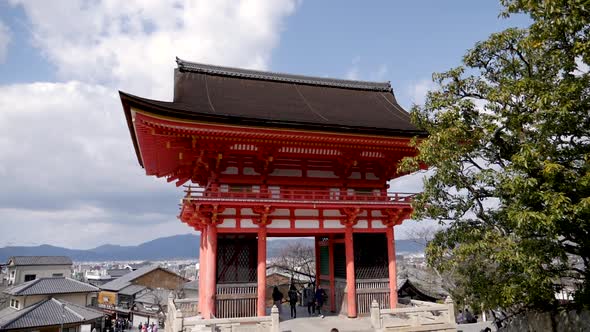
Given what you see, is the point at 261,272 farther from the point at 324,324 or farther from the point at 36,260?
the point at 36,260

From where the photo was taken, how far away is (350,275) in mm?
13336

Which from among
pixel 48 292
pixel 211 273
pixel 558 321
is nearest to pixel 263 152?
pixel 211 273

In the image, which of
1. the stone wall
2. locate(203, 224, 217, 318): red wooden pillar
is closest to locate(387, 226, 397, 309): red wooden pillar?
the stone wall

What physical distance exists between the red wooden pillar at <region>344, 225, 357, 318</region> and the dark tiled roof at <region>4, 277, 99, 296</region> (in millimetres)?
39914

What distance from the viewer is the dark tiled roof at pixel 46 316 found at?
102 feet

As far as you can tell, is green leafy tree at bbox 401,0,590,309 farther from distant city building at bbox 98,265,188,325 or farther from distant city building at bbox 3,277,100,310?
distant city building at bbox 3,277,100,310

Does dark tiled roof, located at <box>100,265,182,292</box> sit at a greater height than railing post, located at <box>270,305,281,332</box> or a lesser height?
lesser

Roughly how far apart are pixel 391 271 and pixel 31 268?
61.9 m

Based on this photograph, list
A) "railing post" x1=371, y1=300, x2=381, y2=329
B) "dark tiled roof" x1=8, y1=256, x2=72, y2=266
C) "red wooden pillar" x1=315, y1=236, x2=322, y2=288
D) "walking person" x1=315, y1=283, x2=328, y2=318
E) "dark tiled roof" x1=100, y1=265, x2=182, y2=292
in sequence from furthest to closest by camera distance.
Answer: "dark tiled roof" x1=8, y1=256, x2=72, y2=266 → "dark tiled roof" x1=100, y1=265, x2=182, y2=292 → "red wooden pillar" x1=315, y1=236, x2=322, y2=288 → "walking person" x1=315, y1=283, x2=328, y2=318 → "railing post" x1=371, y1=300, x2=381, y2=329

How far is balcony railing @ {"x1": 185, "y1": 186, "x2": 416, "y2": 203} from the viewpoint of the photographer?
11.8 meters

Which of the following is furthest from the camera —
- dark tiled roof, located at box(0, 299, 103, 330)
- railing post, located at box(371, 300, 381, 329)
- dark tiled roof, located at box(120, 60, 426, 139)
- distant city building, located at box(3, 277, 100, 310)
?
distant city building, located at box(3, 277, 100, 310)

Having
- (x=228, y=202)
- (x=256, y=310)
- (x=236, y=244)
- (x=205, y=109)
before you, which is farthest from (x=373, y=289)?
(x=205, y=109)

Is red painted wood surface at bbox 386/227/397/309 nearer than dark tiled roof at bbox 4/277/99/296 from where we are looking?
Yes

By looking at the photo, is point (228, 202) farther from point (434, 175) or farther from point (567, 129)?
point (567, 129)
